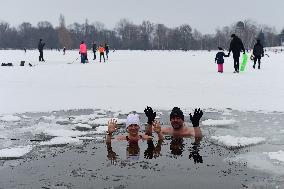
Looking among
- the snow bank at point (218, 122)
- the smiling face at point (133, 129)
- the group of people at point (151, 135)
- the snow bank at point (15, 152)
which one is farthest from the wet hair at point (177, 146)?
the snow bank at point (15, 152)

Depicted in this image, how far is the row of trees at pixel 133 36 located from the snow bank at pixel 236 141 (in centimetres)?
10961

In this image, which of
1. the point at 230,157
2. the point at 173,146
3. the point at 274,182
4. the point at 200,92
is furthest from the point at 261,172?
the point at 200,92

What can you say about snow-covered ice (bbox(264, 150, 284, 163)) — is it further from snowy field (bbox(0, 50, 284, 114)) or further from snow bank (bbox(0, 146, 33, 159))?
snowy field (bbox(0, 50, 284, 114))

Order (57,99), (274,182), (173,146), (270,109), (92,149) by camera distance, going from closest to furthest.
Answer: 1. (274,182)
2. (92,149)
3. (173,146)
4. (270,109)
5. (57,99)

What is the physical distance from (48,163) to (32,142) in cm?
143

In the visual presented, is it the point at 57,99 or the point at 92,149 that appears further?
the point at 57,99

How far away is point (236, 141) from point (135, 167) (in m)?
2.18

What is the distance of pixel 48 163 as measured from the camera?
241 inches

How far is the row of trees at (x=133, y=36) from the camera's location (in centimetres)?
12788

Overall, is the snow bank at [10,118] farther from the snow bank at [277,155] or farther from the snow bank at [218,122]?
the snow bank at [277,155]

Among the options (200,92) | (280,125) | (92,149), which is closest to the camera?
(92,149)

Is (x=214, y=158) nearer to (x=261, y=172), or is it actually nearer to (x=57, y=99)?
(x=261, y=172)

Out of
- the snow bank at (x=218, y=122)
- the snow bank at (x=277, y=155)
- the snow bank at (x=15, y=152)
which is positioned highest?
the snow bank at (x=218, y=122)

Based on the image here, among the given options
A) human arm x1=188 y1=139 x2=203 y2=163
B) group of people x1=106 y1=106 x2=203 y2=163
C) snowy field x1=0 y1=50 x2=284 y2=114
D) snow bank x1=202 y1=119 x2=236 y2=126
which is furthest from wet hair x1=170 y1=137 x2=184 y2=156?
snowy field x1=0 y1=50 x2=284 y2=114
